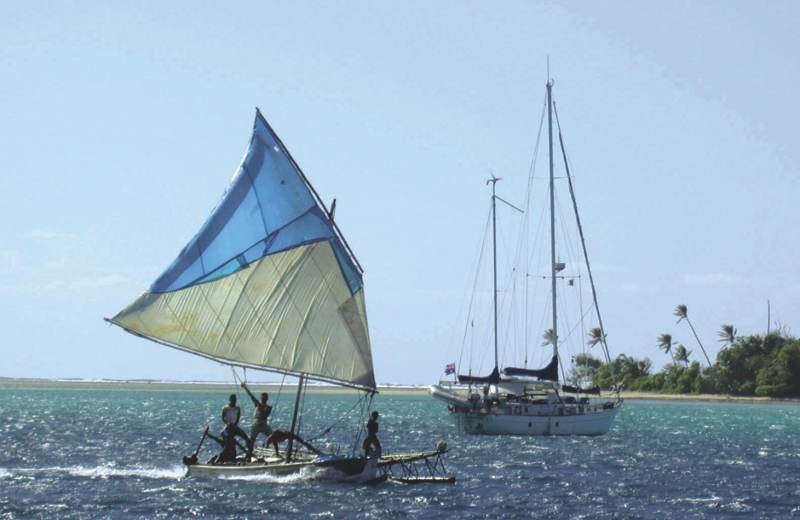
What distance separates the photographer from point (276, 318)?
44156 mm

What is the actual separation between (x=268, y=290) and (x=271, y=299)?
332mm

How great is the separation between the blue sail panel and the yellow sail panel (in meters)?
0.31

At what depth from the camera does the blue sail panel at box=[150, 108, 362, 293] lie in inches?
1746

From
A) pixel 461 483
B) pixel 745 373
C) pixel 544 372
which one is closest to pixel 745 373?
pixel 745 373

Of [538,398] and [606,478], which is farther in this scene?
[538,398]

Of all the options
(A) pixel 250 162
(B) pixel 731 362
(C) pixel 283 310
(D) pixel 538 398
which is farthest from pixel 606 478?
(B) pixel 731 362

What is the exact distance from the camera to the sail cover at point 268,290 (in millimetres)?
43500

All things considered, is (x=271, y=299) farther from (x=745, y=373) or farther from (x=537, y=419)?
(x=745, y=373)

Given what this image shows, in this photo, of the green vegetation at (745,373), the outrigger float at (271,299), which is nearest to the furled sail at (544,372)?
the outrigger float at (271,299)

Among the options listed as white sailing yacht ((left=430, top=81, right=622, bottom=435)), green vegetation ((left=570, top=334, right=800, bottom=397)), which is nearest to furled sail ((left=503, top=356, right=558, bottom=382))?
white sailing yacht ((left=430, top=81, right=622, bottom=435))

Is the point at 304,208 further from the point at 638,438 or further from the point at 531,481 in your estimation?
the point at 638,438

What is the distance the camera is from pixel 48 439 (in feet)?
230

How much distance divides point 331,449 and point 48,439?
3042 cm

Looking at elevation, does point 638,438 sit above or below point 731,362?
below
